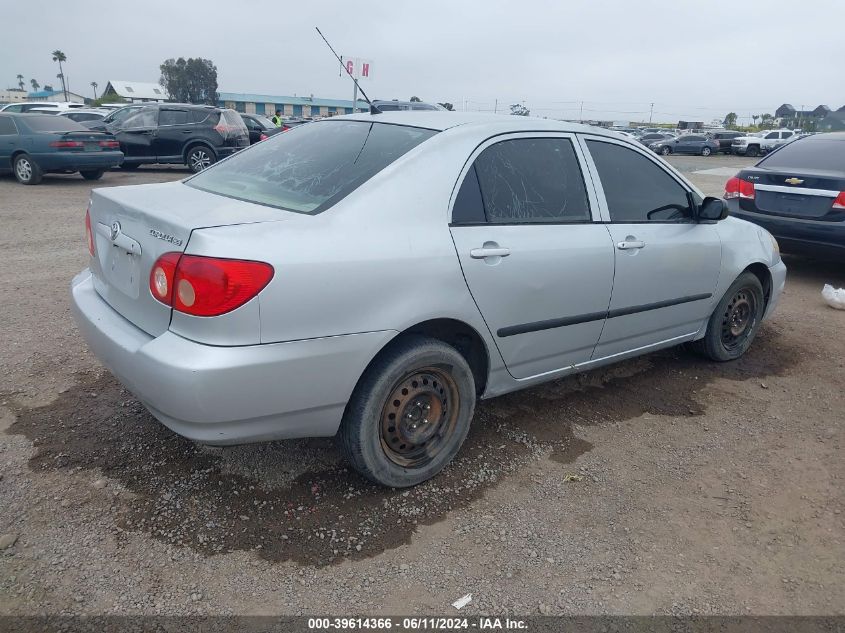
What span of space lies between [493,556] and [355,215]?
1457 mm

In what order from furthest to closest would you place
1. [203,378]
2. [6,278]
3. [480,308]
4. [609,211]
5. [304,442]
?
1. [6,278]
2. [609,211]
3. [304,442]
4. [480,308]
5. [203,378]

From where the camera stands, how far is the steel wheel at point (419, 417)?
2.82 metres

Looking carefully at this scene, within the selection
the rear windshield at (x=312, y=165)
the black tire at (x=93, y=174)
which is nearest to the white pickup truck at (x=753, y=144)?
the black tire at (x=93, y=174)

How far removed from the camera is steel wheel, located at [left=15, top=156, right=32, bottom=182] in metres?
12.2

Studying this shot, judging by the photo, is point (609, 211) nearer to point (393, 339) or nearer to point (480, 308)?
point (480, 308)

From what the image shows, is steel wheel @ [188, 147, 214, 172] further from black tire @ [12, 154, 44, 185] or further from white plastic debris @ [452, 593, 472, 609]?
white plastic debris @ [452, 593, 472, 609]

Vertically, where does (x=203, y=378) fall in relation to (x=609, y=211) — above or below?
below

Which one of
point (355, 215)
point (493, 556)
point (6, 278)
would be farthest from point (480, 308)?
point (6, 278)

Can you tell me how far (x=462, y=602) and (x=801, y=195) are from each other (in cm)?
602

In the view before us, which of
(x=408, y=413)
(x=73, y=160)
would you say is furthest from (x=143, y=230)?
(x=73, y=160)

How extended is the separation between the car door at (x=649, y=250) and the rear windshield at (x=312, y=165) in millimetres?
1185

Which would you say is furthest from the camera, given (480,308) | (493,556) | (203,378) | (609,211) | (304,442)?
(609,211)

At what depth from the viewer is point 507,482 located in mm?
3051

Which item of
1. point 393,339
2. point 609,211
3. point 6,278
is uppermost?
point 609,211
